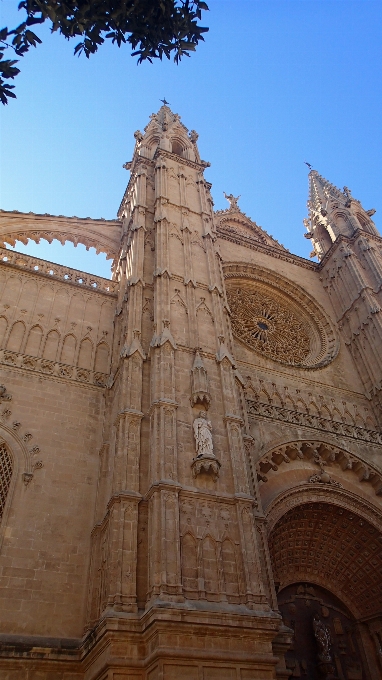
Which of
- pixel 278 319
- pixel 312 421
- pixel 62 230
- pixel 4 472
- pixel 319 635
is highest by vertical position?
pixel 62 230

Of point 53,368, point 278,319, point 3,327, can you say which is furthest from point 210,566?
point 278,319

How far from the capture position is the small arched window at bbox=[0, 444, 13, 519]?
1026cm

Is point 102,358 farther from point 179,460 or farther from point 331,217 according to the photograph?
point 331,217

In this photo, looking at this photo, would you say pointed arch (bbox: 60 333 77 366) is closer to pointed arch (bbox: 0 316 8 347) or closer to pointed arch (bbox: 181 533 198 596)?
pointed arch (bbox: 0 316 8 347)

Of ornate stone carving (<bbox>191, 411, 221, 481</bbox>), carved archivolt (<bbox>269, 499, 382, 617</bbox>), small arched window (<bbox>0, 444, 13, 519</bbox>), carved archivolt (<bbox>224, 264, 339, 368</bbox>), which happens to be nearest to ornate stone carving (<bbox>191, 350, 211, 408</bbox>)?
ornate stone carving (<bbox>191, 411, 221, 481</bbox>)

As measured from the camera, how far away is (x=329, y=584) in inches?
517

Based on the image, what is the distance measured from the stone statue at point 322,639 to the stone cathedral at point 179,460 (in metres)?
0.05

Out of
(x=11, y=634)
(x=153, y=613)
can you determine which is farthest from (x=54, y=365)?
(x=153, y=613)

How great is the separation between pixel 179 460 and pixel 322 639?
18.1ft

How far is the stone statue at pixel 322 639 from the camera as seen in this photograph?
1136 centimetres

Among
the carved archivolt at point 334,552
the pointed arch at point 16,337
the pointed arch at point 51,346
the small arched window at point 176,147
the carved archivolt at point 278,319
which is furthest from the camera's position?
the small arched window at point 176,147

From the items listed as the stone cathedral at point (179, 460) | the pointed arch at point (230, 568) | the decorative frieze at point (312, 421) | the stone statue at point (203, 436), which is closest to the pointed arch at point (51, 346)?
the stone cathedral at point (179, 460)

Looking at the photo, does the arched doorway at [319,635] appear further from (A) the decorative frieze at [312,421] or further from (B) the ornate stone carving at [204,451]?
(B) the ornate stone carving at [204,451]

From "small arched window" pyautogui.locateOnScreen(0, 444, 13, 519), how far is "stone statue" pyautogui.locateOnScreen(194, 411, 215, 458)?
12.5ft
